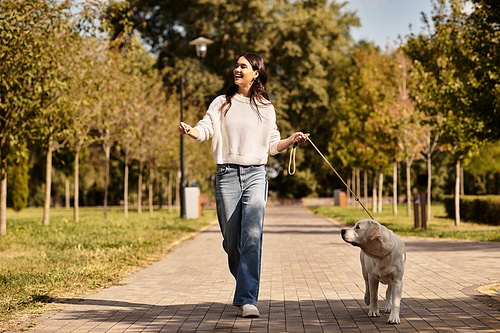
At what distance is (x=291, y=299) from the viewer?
247 inches

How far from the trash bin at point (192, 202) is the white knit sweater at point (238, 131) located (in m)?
18.0

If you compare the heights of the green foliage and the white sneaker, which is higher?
the white sneaker

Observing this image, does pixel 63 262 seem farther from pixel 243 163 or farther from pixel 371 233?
pixel 371 233

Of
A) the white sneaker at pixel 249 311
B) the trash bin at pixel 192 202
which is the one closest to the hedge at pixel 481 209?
the trash bin at pixel 192 202

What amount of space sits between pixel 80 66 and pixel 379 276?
13.4 metres

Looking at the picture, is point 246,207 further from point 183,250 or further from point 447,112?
point 447,112

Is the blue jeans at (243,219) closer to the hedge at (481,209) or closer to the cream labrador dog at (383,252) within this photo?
the cream labrador dog at (383,252)

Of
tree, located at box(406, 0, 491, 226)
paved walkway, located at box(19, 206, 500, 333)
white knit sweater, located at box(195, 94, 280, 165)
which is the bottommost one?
paved walkway, located at box(19, 206, 500, 333)

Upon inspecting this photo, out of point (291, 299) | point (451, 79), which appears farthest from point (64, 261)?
point (451, 79)

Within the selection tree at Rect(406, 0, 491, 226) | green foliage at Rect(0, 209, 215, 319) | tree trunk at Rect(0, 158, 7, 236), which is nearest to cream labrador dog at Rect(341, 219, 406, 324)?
green foliage at Rect(0, 209, 215, 319)

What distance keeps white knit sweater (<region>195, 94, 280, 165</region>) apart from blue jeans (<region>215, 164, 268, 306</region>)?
0.33 feet

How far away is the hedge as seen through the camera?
782 inches

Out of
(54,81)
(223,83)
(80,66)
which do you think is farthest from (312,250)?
(223,83)

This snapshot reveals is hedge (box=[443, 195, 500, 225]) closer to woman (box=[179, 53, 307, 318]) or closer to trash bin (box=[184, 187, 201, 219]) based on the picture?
trash bin (box=[184, 187, 201, 219])
